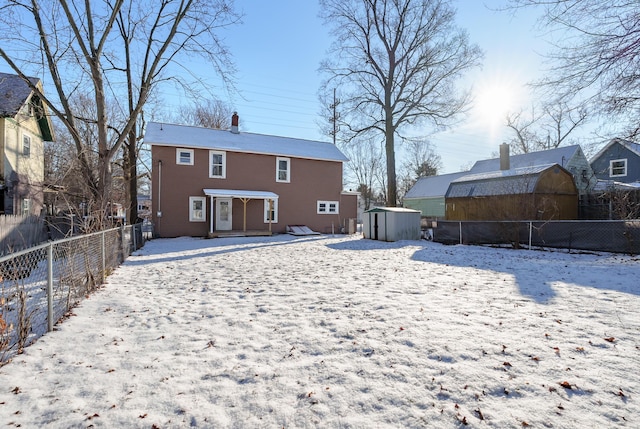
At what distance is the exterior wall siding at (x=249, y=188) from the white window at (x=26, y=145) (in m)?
6.13

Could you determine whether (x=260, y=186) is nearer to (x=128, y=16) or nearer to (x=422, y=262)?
A: (x=128, y=16)

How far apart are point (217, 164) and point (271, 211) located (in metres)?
4.24

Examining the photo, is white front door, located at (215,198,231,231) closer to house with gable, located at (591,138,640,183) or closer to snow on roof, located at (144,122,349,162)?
snow on roof, located at (144,122,349,162)

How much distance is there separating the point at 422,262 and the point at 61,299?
846 cm

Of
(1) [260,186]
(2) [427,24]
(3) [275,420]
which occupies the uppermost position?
(2) [427,24]

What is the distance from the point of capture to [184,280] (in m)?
7.23

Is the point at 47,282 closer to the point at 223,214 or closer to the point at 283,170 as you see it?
the point at 223,214

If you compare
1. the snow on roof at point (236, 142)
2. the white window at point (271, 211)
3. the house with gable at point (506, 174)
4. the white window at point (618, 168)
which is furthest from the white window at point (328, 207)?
the white window at point (618, 168)

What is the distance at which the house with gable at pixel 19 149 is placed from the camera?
1443 centimetres

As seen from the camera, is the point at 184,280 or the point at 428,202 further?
the point at 428,202

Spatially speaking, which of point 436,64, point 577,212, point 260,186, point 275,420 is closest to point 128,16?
point 260,186

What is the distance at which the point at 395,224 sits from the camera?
16031 millimetres

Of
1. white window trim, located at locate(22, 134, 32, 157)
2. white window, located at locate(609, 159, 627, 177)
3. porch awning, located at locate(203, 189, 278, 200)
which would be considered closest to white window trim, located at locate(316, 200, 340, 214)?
porch awning, located at locate(203, 189, 278, 200)

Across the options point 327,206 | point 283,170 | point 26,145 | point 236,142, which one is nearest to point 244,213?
point 283,170
